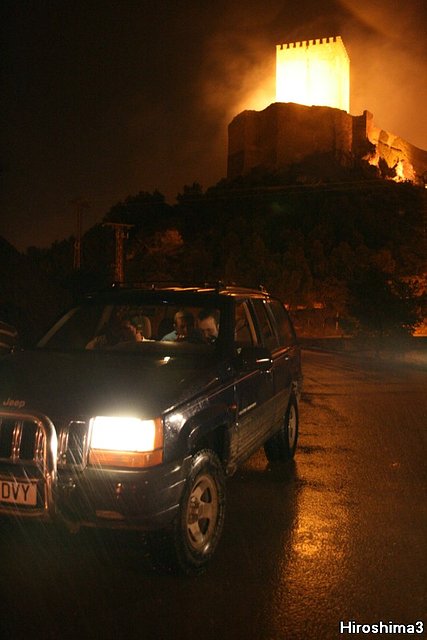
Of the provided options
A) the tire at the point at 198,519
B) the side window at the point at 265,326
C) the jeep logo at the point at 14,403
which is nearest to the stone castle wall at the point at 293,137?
the side window at the point at 265,326

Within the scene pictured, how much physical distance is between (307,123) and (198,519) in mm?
97606

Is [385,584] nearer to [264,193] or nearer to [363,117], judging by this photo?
[264,193]

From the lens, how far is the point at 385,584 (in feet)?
13.3

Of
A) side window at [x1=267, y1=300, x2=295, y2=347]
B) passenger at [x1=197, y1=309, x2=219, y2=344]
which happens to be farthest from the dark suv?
side window at [x1=267, y1=300, x2=295, y2=347]

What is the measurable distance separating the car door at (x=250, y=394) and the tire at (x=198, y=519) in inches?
26.0

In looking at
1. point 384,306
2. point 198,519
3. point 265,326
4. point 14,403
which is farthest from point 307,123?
point 14,403

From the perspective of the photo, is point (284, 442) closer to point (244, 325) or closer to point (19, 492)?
point (244, 325)

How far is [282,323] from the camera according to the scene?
7617 millimetres

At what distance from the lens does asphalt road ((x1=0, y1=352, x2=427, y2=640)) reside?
352 centimetres

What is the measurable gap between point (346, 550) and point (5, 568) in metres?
2.27

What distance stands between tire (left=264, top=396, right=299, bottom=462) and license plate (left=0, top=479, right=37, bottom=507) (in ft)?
12.1

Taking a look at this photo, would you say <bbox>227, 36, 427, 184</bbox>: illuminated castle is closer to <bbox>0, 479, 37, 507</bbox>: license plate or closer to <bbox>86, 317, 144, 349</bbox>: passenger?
<bbox>86, 317, 144, 349</bbox>: passenger

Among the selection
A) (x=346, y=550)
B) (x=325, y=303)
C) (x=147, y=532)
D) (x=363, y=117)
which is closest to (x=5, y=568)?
(x=147, y=532)

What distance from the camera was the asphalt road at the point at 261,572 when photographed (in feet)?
11.5
